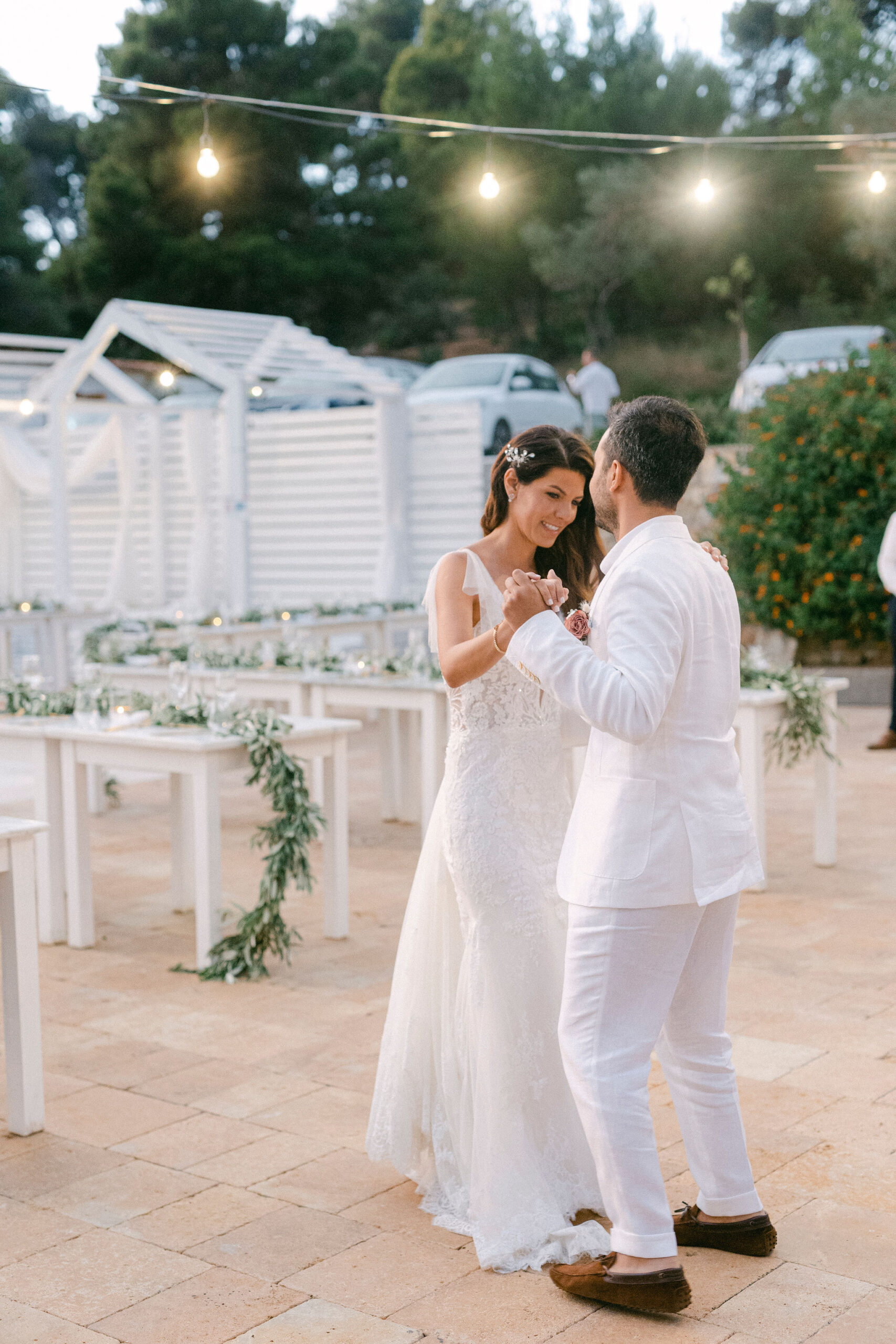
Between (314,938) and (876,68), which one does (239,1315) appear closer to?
(314,938)

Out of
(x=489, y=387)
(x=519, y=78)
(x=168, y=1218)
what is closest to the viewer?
(x=168, y=1218)

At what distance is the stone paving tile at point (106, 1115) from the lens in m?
3.72

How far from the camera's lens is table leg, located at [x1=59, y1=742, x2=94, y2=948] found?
5.45 meters

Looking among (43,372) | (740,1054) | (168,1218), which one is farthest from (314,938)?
(43,372)

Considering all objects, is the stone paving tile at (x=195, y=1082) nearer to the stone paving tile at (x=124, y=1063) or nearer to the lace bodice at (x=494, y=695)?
the stone paving tile at (x=124, y=1063)

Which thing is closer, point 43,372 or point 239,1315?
point 239,1315

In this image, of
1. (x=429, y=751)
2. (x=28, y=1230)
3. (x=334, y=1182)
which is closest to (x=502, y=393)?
(x=429, y=751)

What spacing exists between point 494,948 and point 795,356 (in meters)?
14.1

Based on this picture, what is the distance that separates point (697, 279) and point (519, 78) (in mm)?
5932

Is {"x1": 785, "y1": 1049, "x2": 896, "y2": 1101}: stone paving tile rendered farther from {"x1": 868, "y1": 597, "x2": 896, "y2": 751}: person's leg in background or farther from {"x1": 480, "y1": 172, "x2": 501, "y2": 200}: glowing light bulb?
{"x1": 480, "y1": 172, "x2": 501, "y2": 200}: glowing light bulb

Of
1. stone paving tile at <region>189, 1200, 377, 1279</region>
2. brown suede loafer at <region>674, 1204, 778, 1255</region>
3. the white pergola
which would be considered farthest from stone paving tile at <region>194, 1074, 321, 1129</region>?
the white pergola

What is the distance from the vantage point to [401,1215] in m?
3.22

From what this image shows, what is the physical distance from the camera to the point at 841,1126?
3.68 m

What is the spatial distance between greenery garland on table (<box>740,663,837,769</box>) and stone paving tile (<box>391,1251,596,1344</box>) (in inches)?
142
